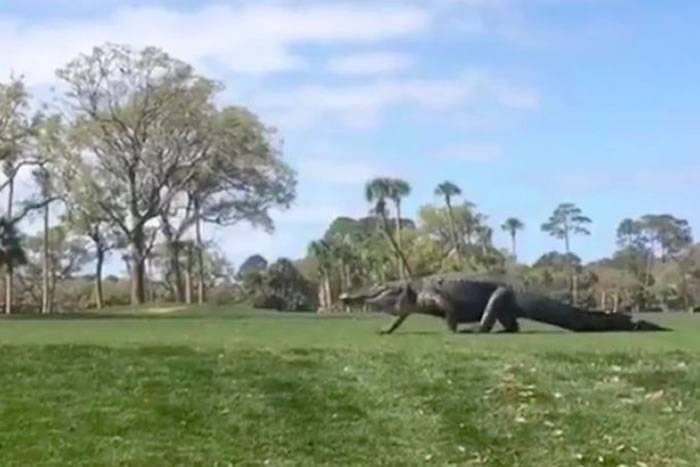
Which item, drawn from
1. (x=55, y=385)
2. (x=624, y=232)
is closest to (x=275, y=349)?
(x=55, y=385)

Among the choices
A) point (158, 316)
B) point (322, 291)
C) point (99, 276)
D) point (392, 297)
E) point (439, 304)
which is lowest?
point (439, 304)

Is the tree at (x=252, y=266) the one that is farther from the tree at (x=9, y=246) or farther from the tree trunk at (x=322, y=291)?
the tree at (x=9, y=246)

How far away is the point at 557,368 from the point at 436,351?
1491 millimetres

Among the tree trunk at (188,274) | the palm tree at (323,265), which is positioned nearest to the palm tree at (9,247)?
the tree trunk at (188,274)

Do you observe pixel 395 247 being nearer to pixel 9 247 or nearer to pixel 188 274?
pixel 188 274

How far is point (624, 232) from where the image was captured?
2726 inches

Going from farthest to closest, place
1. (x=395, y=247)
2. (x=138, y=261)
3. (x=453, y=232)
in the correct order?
(x=453, y=232) → (x=395, y=247) → (x=138, y=261)

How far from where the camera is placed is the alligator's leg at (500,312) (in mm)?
18000

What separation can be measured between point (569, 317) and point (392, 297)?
2.57 m

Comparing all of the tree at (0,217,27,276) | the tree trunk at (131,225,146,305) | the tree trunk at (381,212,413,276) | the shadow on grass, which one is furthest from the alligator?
the tree trunk at (381,212,413,276)

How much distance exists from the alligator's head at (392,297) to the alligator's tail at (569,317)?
1544mm

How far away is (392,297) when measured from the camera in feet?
60.5

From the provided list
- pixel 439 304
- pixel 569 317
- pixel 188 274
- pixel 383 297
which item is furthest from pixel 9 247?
pixel 439 304

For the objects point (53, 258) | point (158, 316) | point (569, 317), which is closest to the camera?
point (569, 317)
